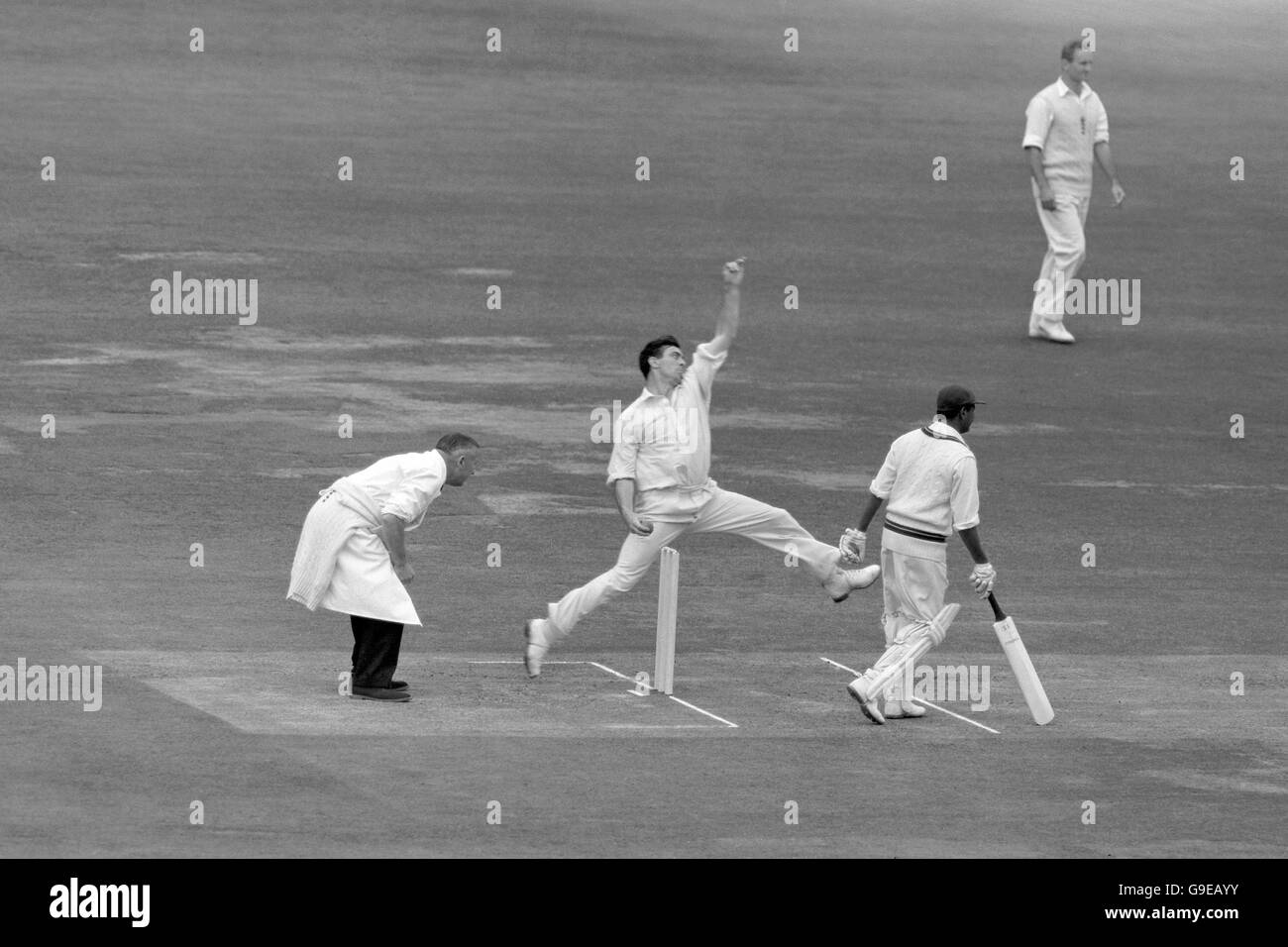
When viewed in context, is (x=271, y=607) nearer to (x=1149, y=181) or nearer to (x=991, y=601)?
(x=991, y=601)

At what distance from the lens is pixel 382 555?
1438 cm

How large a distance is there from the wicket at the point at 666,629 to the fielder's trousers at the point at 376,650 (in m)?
1.60

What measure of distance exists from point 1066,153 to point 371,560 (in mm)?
12210

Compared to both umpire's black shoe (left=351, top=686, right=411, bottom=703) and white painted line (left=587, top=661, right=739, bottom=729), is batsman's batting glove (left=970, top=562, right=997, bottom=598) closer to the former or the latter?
white painted line (left=587, top=661, right=739, bottom=729)

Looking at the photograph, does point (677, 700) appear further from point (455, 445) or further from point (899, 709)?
point (455, 445)

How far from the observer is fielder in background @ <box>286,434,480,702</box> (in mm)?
14188

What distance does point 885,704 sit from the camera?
14.3 metres

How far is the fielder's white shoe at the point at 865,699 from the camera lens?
549 inches

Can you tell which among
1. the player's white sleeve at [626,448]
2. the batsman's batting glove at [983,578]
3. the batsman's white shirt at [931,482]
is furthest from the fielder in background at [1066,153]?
the batsman's batting glove at [983,578]

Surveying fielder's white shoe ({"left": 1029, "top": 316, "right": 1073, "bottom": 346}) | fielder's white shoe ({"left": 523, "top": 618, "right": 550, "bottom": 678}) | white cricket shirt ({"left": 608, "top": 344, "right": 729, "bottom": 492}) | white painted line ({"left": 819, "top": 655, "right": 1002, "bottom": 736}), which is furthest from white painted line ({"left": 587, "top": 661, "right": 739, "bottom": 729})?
fielder's white shoe ({"left": 1029, "top": 316, "right": 1073, "bottom": 346})

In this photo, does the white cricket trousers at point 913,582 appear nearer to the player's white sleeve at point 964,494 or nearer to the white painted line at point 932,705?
the player's white sleeve at point 964,494

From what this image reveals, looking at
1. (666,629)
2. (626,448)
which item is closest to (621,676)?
(666,629)

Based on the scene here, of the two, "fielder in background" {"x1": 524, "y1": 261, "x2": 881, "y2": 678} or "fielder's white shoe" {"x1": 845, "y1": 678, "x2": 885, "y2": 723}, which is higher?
"fielder in background" {"x1": 524, "y1": 261, "x2": 881, "y2": 678}

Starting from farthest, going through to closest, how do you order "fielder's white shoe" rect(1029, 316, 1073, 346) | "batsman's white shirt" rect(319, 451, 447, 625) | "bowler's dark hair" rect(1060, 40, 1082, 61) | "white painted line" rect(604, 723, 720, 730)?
"fielder's white shoe" rect(1029, 316, 1073, 346), "bowler's dark hair" rect(1060, 40, 1082, 61), "batsman's white shirt" rect(319, 451, 447, 625), "white painted line" rect(604, 723, 720, 730)
